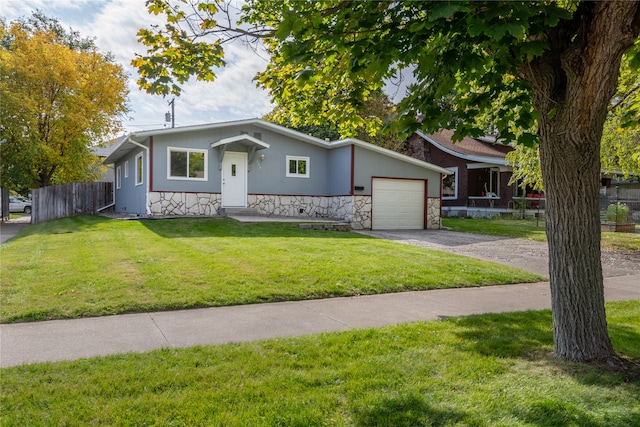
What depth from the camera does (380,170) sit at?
18.3 metres

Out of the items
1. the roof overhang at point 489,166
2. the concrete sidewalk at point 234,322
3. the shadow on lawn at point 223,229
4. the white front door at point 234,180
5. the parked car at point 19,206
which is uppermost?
the roof overhang at point 489,166

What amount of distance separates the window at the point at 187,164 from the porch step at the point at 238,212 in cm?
149

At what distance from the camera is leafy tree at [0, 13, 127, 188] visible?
65.5 feet

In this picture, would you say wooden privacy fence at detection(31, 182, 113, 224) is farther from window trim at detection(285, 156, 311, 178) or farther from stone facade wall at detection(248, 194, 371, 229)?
window trim at detection(285, 156, 311, 178)

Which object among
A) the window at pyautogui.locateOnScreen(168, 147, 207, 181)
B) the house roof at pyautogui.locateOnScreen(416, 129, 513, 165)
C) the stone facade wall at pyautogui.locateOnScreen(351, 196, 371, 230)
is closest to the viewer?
the window at pyautogui.locateOnScreen(168, 147, 207, 181)

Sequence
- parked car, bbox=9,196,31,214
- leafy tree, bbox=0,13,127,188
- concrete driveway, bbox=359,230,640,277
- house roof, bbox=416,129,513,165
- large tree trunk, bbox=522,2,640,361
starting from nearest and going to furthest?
large tree trunk, bbox=522,2,640,361
concrete driveway, bbox=359,230,640,277
leafy tree, bbox=0,13,127,188
house roof, bbox=416,129,513,165
parked car, bbox=9,196,31,214

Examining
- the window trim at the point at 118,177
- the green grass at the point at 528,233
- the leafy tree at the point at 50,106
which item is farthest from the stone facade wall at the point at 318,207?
the leafy tree at the point at 50,106

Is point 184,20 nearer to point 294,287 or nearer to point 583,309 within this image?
point 294,287

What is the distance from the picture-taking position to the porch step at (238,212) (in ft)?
57.2

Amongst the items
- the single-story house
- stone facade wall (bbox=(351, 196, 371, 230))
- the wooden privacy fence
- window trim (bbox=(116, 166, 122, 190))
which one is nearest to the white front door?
the single-story house

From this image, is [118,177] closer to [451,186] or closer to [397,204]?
[397,204]

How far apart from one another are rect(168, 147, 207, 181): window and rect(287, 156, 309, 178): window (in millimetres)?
3601

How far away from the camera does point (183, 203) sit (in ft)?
56.2

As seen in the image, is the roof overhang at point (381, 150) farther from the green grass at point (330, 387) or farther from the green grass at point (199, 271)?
the green grass at point (330, 387)
